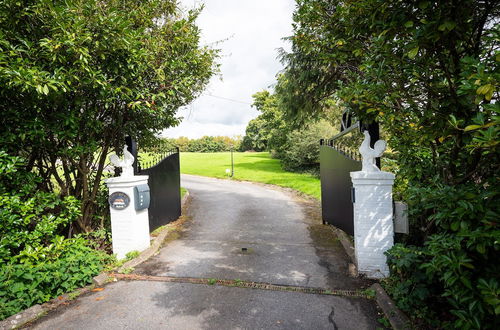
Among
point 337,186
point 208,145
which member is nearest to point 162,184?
point 337,186

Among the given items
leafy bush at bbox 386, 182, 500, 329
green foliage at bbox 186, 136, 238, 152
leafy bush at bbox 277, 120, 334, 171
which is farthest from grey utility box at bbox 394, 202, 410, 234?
green foliage at bbox 186, 136, 238, 152

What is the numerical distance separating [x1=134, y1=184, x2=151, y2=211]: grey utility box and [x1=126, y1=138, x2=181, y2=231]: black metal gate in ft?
2.14

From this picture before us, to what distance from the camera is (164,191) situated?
7.23m

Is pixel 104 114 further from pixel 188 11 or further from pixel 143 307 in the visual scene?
pixel 143 307

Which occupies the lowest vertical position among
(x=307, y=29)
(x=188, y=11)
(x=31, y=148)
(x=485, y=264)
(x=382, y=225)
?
(x=382, y=225)

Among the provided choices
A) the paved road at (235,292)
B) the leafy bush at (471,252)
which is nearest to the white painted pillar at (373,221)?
the paved road at (235,292)

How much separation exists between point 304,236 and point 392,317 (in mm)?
3520

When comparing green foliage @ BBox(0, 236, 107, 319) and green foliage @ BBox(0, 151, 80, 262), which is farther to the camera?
green foliage @ BBox(0, 151, 80, 262)

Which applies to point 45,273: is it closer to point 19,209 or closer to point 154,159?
point 19,209

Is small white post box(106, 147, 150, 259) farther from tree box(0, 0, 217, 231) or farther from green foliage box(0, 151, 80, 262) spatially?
green foliage box(0, 151, 80, 262)

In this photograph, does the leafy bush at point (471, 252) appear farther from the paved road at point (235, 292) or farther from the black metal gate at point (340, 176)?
the black metal gate at point (340, 176)

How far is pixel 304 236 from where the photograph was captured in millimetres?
6605

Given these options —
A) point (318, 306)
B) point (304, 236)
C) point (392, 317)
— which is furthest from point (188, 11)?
point (392, 317)

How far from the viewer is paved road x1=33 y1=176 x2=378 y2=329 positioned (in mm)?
3205
